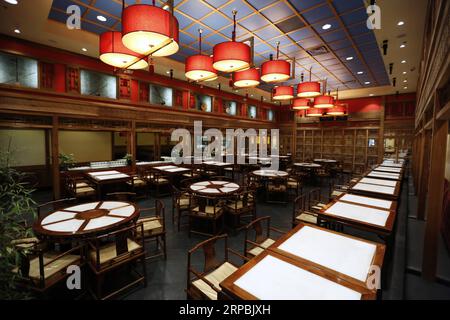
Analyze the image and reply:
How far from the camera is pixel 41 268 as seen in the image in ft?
6.52

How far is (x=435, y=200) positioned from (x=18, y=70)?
8.39 metres

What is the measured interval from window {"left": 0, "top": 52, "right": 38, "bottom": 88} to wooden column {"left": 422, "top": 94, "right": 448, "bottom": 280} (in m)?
8.08

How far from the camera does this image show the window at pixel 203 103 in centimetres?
924

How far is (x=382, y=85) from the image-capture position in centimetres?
892

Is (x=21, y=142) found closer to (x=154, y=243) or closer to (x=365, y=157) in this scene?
(x=154, y=243)

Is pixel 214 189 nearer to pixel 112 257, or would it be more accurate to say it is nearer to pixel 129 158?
pixel 112 257

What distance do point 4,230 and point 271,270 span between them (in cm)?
192

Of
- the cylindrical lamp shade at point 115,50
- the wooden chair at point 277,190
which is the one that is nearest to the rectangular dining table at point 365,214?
the wooden chair at point 277,190

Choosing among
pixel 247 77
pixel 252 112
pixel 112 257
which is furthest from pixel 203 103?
pixel 112 257

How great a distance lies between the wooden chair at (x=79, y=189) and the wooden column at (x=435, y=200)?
6415 millimetres

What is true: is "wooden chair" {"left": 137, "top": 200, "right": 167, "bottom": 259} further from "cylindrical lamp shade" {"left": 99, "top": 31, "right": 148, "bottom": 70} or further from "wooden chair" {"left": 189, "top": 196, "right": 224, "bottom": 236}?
"cylindrical lamp shade" {"left": 99, "top": 31, "right": 148, "bottom": 70}

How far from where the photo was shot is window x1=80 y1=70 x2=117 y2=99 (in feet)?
20.0
